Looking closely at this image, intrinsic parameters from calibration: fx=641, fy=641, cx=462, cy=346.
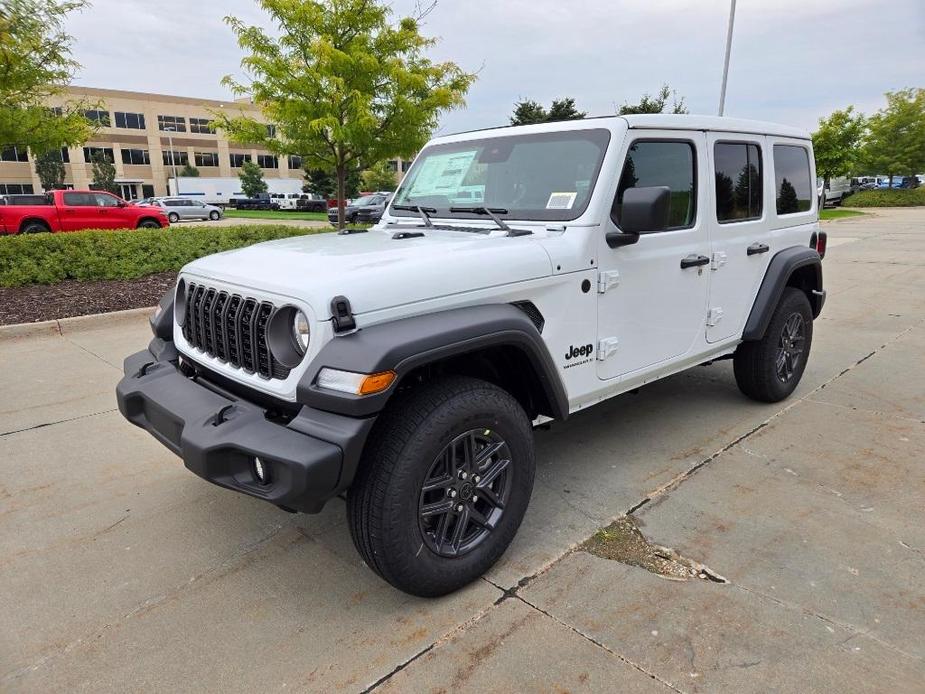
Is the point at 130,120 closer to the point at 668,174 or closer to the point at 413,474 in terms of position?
the point at 668,174

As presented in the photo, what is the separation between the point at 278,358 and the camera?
2408 mm

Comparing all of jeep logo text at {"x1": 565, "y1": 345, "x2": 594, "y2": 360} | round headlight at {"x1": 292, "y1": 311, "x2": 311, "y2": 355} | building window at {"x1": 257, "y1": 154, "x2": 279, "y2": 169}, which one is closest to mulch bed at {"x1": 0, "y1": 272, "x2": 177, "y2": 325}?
round headlight at {"x1": 292, "y1": 311, "x2": 311, "y2": 355}

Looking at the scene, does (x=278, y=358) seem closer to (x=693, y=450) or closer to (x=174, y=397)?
(x=174, y=397)

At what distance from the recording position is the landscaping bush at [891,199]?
39312 mm

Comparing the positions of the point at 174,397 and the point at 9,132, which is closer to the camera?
the point at 174,397

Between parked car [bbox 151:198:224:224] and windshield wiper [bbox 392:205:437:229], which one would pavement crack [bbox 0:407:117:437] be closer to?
windshield wiper [bbox 392:205:437:229]

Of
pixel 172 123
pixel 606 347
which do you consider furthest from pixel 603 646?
pixel 172 123

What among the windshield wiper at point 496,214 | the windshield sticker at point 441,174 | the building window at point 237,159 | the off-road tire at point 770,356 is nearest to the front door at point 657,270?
the windshield wiper at point 496,214

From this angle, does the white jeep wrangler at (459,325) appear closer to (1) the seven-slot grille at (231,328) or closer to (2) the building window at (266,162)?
(1) the seven-slot grille at (231,328)

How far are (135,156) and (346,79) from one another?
6461 cm

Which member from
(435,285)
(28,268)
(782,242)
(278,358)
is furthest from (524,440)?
(28,268)

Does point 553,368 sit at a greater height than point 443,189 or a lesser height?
lesser

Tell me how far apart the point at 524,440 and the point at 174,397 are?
4.89 ft

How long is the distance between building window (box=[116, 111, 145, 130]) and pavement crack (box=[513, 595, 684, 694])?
238 ft
